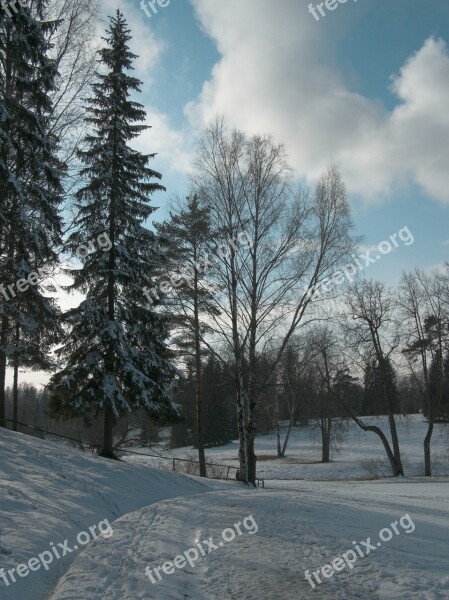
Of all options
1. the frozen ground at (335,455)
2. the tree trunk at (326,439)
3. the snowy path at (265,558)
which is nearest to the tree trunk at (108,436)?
the snowy path at (265,558)

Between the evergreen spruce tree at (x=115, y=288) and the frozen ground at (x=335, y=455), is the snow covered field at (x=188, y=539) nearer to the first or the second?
the evergreen spruce tree at (x=115, y=288)

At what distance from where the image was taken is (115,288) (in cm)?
1781

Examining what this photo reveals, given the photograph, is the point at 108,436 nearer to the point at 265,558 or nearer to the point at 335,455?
the point at 265,558

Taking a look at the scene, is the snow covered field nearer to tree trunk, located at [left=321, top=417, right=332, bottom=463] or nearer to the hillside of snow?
the hillside of snow

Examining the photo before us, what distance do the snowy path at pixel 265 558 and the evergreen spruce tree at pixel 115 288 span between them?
6430 millimetres

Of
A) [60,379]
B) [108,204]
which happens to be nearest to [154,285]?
[108,204]

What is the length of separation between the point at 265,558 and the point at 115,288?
12.5m

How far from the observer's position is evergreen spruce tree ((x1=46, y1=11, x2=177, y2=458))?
642 inches

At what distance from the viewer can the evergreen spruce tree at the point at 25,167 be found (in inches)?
488

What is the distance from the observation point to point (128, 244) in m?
18.1

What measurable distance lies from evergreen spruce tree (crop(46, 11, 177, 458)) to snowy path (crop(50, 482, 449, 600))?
643 cm

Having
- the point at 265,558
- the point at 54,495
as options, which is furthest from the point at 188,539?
the point at 54,495

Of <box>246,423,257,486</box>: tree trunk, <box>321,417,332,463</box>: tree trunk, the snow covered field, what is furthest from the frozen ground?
the snow covered field

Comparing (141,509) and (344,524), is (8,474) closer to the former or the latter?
(141,509)
